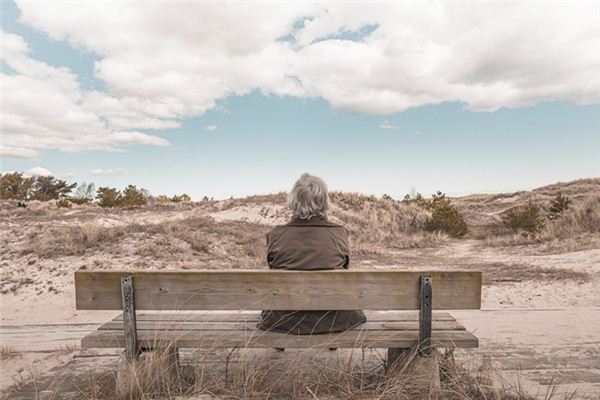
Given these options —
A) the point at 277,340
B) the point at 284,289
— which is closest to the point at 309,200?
the point at 284,289

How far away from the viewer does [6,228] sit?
12820 millimetres

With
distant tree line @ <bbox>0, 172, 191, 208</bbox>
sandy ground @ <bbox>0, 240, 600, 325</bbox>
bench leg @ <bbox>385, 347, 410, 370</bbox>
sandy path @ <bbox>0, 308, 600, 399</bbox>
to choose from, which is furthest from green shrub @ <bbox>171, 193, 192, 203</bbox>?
bench leg @ <bbox>385, 347, 410, 370</bbox>

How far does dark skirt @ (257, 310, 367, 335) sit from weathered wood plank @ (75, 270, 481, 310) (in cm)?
27

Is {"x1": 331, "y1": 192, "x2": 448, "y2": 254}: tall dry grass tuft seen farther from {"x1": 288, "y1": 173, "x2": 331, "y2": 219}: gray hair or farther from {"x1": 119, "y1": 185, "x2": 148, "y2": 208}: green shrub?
{"x1": 119, "y1": 185, "x2": 148, "y2": 208}: green shrub

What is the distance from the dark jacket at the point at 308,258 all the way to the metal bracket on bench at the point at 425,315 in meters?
0.49

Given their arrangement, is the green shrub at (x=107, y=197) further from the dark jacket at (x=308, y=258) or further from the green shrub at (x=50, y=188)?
→ the dark jacket at (x=308, y=258)

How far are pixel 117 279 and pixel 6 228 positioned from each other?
492 inches

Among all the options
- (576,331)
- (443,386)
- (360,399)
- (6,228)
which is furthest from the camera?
(6,228)

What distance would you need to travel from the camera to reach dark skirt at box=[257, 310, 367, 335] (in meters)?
3.05

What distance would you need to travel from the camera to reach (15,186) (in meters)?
39.8

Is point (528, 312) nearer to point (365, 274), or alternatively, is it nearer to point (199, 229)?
point (365, 274)

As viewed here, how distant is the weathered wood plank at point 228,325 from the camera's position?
123 inches

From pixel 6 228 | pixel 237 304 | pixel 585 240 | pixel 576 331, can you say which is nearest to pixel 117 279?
pixel 237 304

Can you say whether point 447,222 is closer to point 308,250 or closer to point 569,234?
point 569,234
